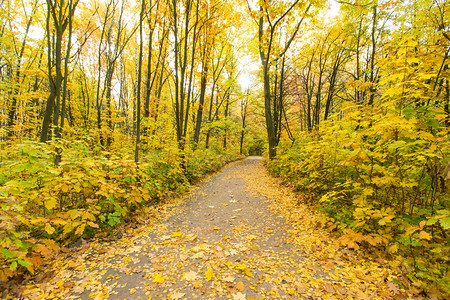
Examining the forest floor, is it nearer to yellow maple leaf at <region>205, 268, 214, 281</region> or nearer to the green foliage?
yellow maple leaf at <region>205, 268, 214, 281</region>

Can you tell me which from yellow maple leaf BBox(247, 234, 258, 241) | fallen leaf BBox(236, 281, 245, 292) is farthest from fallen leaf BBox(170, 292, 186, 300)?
yellow maple leaf BBox(247, 234, 258, 241)

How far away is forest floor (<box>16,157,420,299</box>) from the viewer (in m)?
1.95

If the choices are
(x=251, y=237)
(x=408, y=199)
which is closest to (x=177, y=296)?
(x=251, y=237)

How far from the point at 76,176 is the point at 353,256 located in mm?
4249

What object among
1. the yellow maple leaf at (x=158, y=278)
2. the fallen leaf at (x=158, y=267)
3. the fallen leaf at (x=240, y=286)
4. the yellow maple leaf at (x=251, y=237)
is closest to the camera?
the fallen leaf at (x=240, y=286)

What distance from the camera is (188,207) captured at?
15.6ft

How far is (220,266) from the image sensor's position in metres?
2.40

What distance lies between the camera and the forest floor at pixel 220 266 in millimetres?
1954

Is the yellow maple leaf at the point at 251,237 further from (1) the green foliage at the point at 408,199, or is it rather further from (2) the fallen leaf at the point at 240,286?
(1) the green foliage at the point at 408,199

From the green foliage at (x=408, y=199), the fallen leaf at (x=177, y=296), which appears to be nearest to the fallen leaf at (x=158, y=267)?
the fallen leaf at (x=177, y=296)

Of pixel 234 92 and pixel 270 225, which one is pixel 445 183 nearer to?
pixel 270 225

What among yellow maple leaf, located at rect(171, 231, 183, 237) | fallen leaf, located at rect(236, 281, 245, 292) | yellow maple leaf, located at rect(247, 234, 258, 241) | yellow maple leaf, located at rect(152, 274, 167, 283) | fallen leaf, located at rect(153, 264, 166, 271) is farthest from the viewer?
yellow maple leaf, located at rect(171, 231, 183, 237)

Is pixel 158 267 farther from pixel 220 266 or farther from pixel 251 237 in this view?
pixel 251 237

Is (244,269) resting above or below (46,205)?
below
